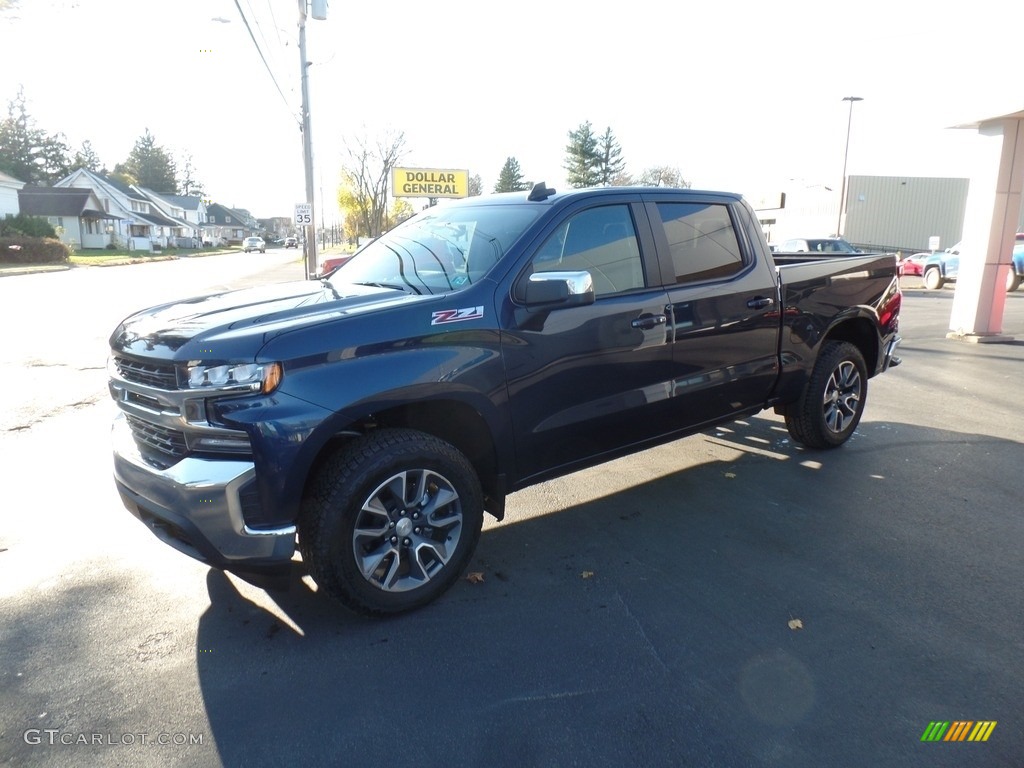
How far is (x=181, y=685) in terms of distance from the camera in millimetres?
3109

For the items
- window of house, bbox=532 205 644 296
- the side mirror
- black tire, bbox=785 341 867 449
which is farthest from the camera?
black tire, bbox=785 341 867 449

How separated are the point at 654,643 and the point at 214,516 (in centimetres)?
201

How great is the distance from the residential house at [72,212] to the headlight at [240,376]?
216ft

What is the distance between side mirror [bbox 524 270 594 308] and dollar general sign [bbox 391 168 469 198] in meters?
34.6

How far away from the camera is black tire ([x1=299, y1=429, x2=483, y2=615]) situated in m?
3.37

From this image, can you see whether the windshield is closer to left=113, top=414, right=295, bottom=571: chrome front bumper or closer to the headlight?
the headlight

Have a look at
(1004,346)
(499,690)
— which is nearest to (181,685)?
→ (499,690)

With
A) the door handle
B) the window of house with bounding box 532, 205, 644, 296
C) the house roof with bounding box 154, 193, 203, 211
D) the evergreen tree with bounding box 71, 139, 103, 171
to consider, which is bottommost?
the door handle

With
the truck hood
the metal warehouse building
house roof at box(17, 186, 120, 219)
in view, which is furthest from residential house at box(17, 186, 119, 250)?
the truck hood

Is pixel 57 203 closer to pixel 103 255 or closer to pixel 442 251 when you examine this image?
pixel 103 255

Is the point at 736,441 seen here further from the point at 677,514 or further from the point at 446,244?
the point at 446,244

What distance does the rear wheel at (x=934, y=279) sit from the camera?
26.6m

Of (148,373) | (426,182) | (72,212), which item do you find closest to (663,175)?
(426,182)

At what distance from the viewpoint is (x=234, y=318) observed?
3535 mm
